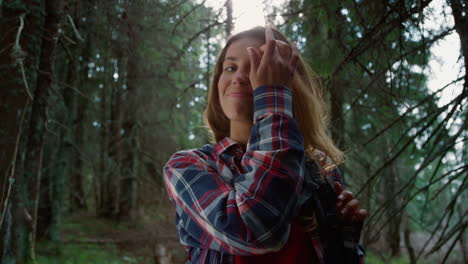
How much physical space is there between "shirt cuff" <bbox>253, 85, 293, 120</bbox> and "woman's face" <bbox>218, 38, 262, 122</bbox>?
218mm

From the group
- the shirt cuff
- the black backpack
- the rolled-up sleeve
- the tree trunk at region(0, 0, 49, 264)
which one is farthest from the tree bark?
the black backpack

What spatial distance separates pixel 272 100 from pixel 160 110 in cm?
952

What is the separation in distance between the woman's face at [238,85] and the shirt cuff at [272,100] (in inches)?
8.6

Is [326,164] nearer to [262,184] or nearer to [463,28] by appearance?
[262,184]

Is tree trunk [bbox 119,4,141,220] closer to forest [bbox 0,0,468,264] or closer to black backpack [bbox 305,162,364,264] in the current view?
forest [bbox 0,0,468,264]

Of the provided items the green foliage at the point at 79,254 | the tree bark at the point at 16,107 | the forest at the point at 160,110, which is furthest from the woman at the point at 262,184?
the green foliage at the point at 79,254

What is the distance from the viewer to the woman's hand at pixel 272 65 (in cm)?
107

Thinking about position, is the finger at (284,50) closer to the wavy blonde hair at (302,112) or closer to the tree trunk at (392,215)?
the wavy blonde hair at (302,112)

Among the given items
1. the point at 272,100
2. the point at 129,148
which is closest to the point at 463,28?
the point at 272,100

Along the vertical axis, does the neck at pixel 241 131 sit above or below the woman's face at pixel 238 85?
below

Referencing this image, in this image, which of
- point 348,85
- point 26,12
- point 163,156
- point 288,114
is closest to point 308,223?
point 288,114

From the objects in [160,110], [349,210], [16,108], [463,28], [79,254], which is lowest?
[79,254]

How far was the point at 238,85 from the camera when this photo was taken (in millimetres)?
1289

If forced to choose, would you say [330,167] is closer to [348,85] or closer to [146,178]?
[348,85]
